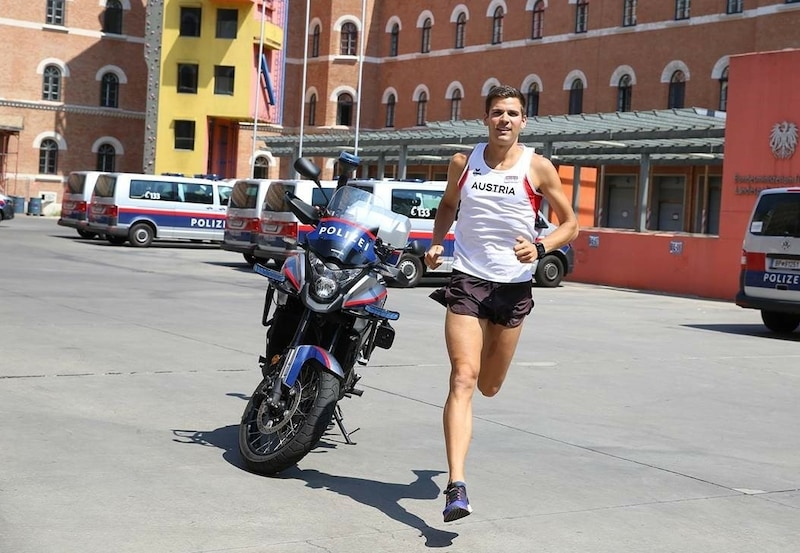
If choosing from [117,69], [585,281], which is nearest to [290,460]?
[585,281]

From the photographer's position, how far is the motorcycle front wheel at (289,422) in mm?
6562

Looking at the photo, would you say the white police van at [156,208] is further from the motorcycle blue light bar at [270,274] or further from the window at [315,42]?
the window at [315,42]

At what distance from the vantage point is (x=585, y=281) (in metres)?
30.1

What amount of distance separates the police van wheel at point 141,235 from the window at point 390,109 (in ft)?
96.2

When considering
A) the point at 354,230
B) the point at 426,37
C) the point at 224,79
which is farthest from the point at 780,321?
the point at 426,37

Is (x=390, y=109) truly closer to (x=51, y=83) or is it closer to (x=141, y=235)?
(x=51, y=83)

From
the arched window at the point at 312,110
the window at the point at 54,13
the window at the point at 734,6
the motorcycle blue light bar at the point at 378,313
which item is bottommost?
the motorcycle blue light bar at the point at 378,313

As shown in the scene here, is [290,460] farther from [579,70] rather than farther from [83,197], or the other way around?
[579,70]

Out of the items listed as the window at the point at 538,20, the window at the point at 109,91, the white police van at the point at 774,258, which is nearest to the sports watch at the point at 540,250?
the white police van at the point at 774,258

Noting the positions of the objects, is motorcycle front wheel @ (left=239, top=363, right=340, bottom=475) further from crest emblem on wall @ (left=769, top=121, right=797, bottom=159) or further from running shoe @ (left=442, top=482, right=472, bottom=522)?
crest emblem on wall @ (left=769, top=121, right=797, bottom=159)

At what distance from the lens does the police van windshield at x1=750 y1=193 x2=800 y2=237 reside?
55.8 ft

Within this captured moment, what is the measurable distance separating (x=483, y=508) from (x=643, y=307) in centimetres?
1654

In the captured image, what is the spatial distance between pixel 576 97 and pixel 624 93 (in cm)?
272

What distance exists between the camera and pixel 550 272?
89.2 ft
